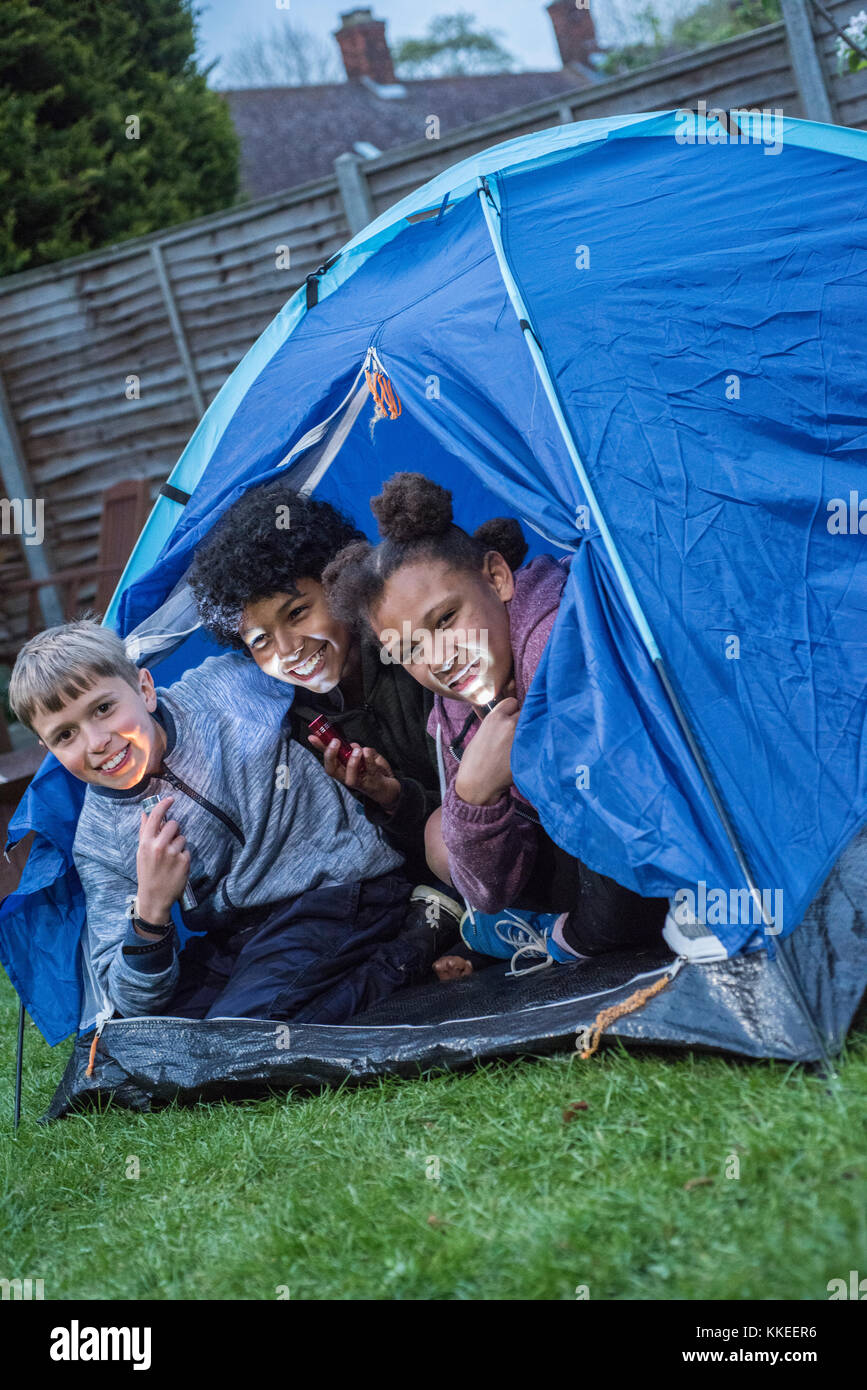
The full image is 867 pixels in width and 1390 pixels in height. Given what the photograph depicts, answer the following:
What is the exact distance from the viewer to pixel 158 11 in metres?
7.54

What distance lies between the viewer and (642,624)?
2012 millimetres

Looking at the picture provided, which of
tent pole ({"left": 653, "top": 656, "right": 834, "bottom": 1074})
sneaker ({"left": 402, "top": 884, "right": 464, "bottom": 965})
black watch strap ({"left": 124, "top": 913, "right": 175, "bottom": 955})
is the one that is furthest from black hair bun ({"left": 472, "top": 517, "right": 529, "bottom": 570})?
black watch strap ({"left": 124, "top": 913, "right": 175, "bottom": 955})

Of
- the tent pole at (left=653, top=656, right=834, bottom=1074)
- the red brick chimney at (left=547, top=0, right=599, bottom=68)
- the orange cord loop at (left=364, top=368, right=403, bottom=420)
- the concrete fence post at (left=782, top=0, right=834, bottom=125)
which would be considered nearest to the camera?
the tent pole at (left=653, top=656, right=834, bottom=1074)

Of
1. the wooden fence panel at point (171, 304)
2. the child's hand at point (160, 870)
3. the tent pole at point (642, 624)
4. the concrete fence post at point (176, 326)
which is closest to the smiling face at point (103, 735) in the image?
the child's hand at point (160, 870)

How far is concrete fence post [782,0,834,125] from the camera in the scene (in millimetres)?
4840

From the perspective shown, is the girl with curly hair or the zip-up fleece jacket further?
the zip-up fleece jacket

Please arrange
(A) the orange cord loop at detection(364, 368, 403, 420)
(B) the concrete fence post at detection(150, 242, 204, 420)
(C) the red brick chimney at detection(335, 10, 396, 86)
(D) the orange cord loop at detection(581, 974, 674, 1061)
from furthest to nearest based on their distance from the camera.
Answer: (C) the red brick chimney at detection(335, 10, 396, 86)
(B) the concrete fence post at detection(150, 242, 204, 420)
(A) the orange cord loop at detection(364, 368, 403, 420)
(D) the orange cord loop at detection(581, 974, 674, 1061)

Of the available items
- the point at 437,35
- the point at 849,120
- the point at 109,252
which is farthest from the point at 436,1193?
the point at 437,35

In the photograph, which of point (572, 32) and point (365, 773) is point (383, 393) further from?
point (572, 32)

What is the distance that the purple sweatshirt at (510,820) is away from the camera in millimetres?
2244

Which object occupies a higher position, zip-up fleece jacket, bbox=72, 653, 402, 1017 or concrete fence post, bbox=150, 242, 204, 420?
concrete fence post, bbox=150, 242, 204, 420

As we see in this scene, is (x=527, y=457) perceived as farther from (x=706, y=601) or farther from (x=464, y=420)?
(x=706, y=601)

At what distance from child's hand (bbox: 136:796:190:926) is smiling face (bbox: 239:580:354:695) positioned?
17.8 inches

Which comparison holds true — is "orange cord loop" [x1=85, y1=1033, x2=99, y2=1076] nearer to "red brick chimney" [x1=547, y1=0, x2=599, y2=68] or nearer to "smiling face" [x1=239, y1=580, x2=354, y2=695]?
"smiling face" [x1=239, y1=580, x2=354, y2=695]
